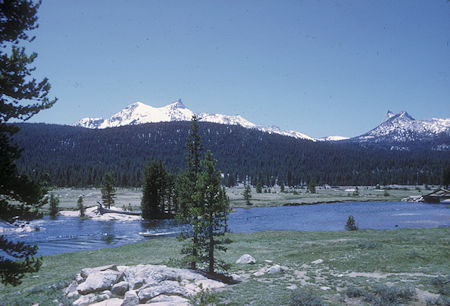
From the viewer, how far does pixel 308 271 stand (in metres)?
23.5

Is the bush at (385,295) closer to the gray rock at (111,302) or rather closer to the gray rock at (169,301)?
the gray rock at (169,301)

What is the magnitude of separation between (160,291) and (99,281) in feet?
13.6

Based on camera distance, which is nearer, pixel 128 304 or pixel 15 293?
pixel 128 304

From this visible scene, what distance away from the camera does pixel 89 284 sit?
17.0 meters

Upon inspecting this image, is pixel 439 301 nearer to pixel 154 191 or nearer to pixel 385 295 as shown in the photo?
pixel 385 295

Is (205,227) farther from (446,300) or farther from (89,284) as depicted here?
(446,300)

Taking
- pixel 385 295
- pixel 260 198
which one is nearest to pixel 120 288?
pixel 385 295

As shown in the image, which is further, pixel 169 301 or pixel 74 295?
pixel 74 295

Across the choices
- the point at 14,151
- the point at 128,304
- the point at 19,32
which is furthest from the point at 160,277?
the point at 19,32

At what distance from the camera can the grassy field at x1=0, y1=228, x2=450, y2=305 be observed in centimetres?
1631

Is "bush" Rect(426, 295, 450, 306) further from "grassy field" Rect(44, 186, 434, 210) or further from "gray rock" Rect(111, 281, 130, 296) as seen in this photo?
"grassy field" Rect(44, 186, 434, 210)

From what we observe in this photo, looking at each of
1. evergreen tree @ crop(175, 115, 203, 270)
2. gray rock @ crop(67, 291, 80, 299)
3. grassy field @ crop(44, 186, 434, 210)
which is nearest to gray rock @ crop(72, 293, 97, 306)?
gray rock @ crop(67, 291, 80, 299)

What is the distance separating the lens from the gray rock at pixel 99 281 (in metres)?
16.8

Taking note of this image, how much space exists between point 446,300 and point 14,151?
20.6 m
